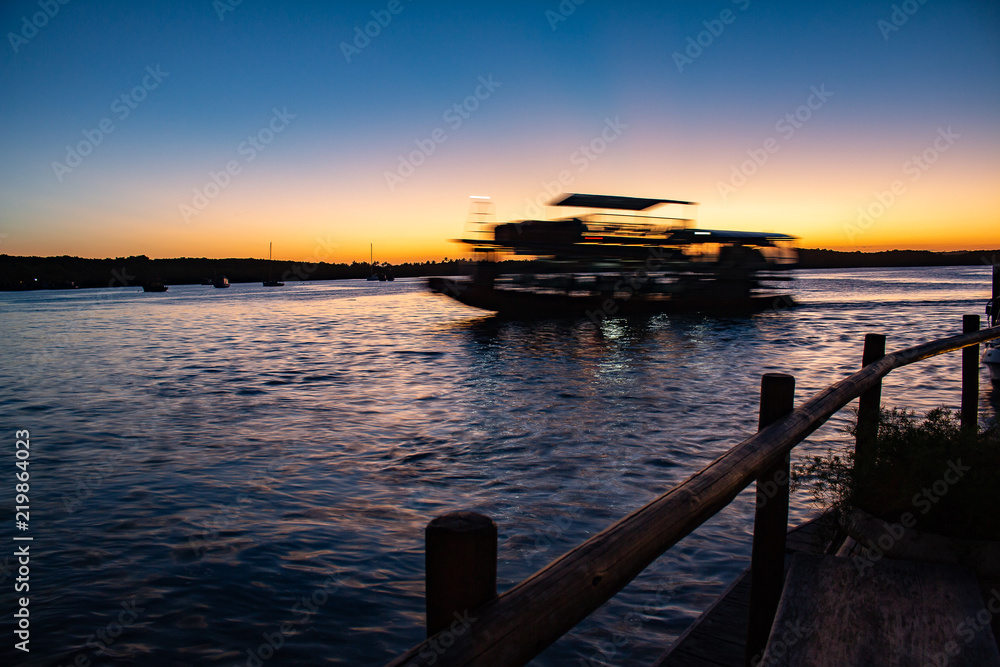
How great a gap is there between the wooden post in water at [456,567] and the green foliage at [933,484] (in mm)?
2745

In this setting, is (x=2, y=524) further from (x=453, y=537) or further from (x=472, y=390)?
(x=472, y=390)

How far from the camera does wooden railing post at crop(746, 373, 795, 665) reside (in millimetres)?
2816

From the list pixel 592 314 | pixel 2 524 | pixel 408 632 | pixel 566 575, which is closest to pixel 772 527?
pixel 566 575

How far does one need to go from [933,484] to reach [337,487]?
20.1 feet

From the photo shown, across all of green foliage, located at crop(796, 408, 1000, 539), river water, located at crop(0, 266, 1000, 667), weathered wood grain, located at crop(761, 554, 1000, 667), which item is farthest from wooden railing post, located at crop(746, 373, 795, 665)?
river water, located at crop(0, 266, 1000, 667)

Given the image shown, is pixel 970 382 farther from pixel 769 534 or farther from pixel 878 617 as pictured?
pixel 878 617

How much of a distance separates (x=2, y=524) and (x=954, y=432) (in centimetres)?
855

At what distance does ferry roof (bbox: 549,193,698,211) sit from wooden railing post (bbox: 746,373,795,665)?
1338 inches

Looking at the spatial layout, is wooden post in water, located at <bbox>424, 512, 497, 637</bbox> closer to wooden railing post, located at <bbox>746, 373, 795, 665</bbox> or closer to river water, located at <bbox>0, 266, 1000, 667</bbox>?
wooden railing post, located at <bbox>746, 373, 795, 665</bbox>

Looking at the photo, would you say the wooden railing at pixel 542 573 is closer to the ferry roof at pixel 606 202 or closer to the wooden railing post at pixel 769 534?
the wooden railing post at pixel 769 534

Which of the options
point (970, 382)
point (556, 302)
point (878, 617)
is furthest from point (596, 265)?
point (878, 617)

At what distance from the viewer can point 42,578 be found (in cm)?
532

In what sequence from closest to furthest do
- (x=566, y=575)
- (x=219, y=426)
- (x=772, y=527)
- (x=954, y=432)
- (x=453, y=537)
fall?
(x=453, y=537) < (x=566, y=575) < (x=772, y=527) < (x=954, y=432) < (x=219, y=426)

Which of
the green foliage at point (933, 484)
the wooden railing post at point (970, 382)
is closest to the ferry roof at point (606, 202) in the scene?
the wooden railing post at point (970, 382)
